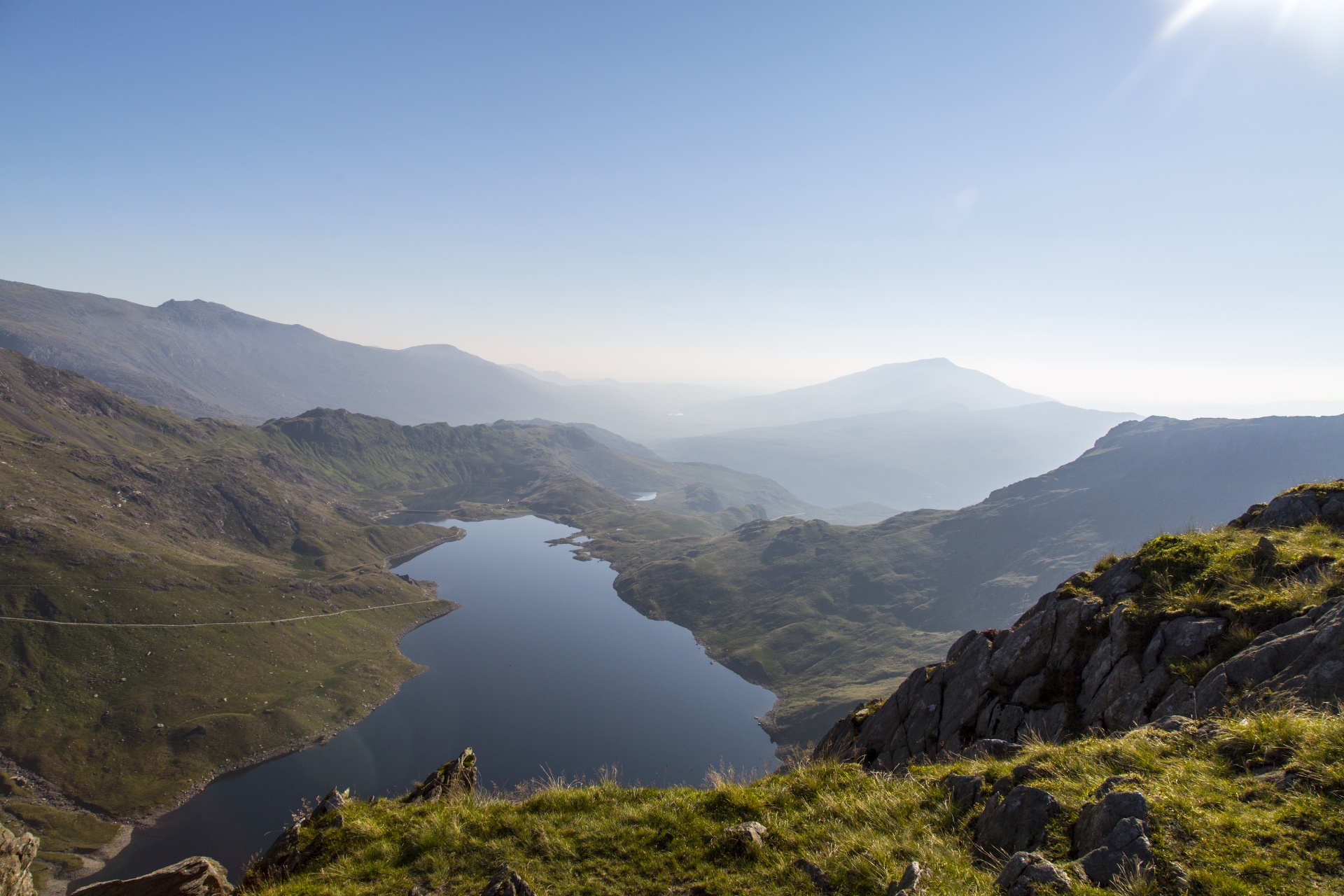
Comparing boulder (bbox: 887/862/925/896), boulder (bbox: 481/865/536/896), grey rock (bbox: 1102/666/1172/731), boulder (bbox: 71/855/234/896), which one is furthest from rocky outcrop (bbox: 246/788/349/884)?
grey rock (bbox: 1102/666/1172/731)

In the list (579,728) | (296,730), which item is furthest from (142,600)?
(579,728)

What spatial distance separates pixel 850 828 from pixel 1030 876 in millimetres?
3933

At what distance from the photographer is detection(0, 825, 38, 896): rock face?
10523 millimetres

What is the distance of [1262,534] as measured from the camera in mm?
17188

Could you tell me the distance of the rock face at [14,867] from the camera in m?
10.5

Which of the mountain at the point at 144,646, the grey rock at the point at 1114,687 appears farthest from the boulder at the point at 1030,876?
the mountain at the point at 144,646

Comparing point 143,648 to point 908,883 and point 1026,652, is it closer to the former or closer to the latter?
point 1026,652

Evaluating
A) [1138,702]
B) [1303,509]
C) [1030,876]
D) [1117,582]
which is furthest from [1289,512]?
[1030,876]

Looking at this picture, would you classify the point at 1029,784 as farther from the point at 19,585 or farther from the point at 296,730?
Answer: the point at 19,585

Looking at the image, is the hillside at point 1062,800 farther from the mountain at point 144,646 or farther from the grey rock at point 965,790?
the mountain at point 144,646

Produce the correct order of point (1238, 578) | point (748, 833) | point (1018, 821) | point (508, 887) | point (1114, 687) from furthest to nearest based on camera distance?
point (1114, 687) < point (1238, 578) < point (748, 833) < point (508, 887) < point (1018, 821)

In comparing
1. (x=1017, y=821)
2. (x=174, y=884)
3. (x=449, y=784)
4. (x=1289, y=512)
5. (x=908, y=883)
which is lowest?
(x=449, y=784)

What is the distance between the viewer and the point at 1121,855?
25.2 feet

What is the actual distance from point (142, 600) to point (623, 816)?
180 m
